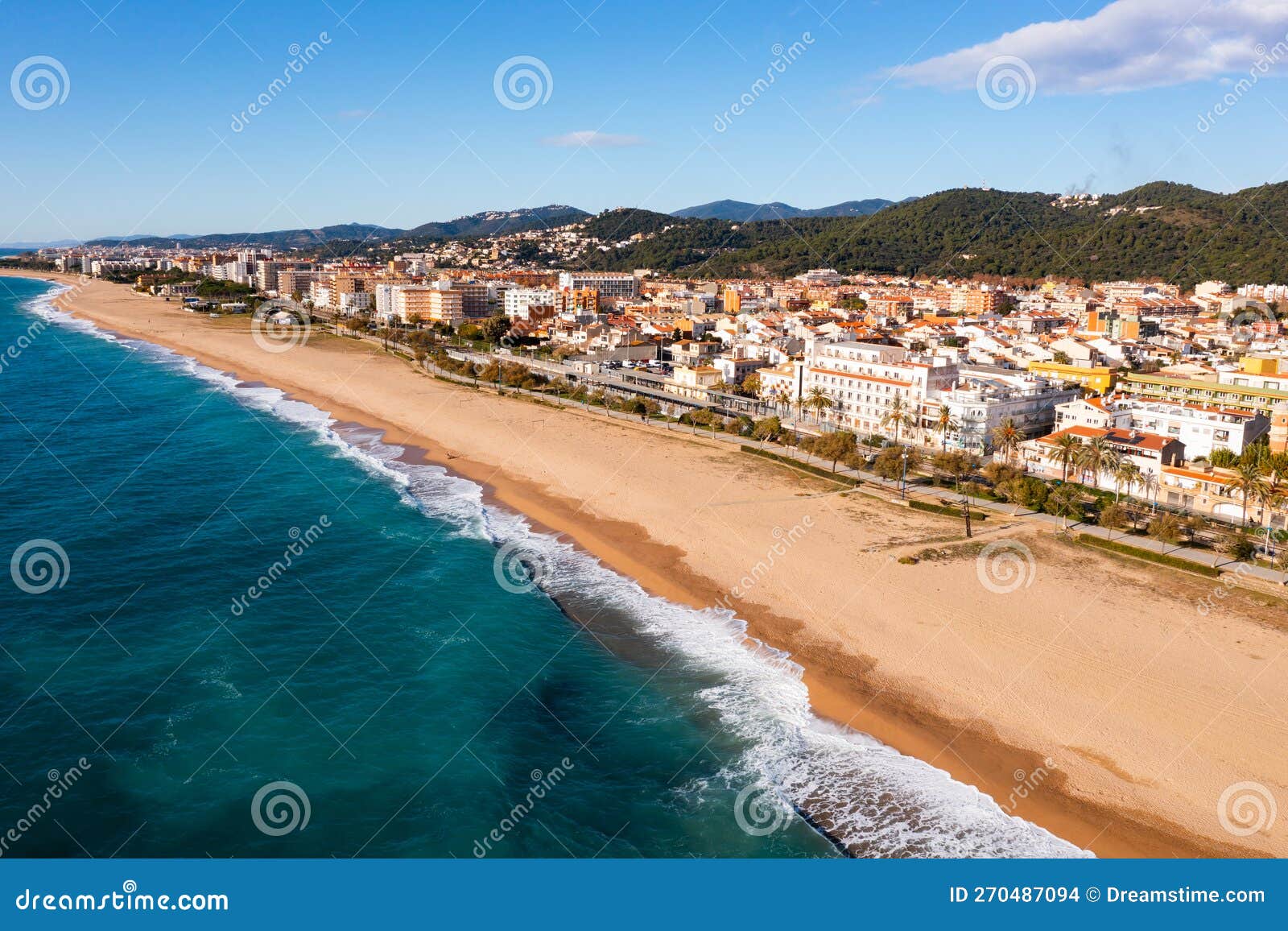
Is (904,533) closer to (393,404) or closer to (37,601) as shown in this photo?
(37,601)

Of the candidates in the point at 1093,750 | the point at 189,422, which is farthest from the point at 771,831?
the point at 189,422

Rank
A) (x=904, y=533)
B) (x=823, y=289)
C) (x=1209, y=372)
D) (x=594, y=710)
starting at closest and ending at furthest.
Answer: (x=594, y=710) → (x=904, y=533) → (x=1209, y=372) → (x=823, y=289)

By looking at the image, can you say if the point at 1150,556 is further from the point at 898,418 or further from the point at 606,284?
the point at 606,284

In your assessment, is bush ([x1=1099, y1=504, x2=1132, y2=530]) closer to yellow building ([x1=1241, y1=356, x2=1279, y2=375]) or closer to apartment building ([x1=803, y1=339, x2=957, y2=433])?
apartment building ([x1=803, y1=339, x2=957, y2=433])

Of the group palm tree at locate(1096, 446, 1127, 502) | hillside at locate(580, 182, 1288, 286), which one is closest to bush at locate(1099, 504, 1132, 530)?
palm tree at locate(1096, 446, 1127, 502)

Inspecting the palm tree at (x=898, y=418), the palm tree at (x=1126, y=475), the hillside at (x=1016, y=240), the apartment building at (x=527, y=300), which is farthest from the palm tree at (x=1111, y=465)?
the hillside at (x=1016, y=240)

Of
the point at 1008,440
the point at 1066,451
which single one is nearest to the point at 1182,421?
the point at 1066,451
